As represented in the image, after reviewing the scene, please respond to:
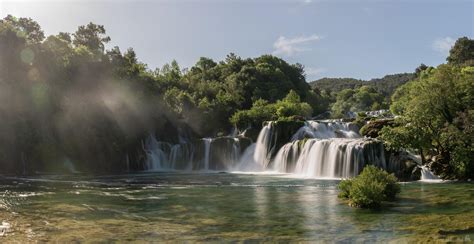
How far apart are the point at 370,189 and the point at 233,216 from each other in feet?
21.4

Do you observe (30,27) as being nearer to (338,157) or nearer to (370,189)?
(338,157)

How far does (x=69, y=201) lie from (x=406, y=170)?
25638 millimetres

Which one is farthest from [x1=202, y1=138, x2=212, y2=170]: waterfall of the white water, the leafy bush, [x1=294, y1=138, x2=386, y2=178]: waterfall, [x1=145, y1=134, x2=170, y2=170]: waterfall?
the leafy bush

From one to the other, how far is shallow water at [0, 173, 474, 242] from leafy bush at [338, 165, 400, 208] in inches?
25.4

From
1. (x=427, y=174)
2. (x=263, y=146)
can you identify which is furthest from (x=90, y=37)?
(x=427, y=174)

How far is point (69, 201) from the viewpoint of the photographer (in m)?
23.6

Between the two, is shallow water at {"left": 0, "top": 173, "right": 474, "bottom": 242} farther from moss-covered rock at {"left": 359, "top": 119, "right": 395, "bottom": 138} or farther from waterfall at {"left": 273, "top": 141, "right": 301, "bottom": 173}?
waterfall at {"left": 273, "top": 141, "right": 301, "bottom": 173}

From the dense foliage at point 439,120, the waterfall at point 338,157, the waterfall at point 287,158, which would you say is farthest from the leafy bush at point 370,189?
the waterfall at point 287,158

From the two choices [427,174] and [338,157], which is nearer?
[427,174]

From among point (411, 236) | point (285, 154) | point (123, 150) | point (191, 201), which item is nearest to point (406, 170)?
point (285, 154)

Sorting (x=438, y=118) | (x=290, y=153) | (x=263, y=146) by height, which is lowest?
(x=290, y=153)

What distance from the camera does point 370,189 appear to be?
66.8ft

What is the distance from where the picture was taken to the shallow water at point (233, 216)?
1451 centimetres

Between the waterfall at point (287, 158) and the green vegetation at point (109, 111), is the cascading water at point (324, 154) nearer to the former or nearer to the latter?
the waterfall at point (287, 158)
